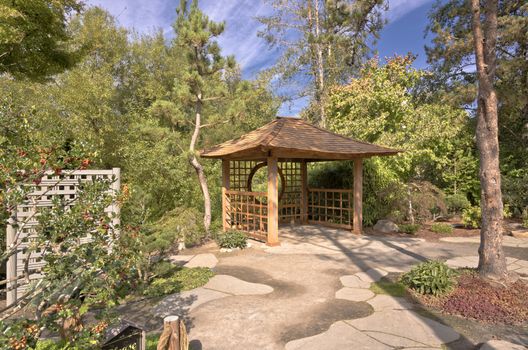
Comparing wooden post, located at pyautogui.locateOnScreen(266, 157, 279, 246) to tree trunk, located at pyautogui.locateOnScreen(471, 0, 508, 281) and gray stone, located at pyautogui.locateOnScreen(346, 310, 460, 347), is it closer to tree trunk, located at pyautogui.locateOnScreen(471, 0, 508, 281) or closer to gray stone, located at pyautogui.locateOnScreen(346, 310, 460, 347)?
gray stone, located at pyautogui.locateOnScreen(346, 310, 460, 347)

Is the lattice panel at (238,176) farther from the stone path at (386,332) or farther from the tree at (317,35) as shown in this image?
the stone path at (386,332)

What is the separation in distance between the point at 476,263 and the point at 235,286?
4.00 meters

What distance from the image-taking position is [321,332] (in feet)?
10.4

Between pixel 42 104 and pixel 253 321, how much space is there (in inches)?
477

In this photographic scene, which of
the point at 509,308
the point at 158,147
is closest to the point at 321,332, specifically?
the point at 509,308

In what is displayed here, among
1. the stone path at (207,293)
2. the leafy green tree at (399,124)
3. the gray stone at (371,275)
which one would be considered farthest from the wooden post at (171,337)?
the leafy green tree at (399,124)

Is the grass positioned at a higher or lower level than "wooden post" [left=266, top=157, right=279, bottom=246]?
lower

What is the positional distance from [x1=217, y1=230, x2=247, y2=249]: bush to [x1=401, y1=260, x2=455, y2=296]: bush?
3577 millimetres

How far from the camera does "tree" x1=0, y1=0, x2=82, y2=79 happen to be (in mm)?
6004

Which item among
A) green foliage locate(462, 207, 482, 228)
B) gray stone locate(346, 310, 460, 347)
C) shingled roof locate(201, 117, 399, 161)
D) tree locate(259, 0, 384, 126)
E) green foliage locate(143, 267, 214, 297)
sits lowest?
gray stone locate(346, 310, 460, 347)

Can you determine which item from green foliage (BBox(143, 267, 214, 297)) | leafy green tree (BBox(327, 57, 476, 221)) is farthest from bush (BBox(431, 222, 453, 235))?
green foliage (BBox(143, 267, 214, 297))

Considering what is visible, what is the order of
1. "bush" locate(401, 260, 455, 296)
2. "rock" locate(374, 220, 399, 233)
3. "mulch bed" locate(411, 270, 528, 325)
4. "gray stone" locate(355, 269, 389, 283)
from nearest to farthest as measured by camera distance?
"mulch bed" locate(411, 270, 528, 325) < "bush" locate(401, 260, 455, 296) < "gray stone" locate(355, 269, 389, 283) < "rock" locate(374, 220, 399, 233)

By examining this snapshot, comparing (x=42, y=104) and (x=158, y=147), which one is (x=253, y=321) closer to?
(x=158, y=147)

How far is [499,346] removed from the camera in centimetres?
283
